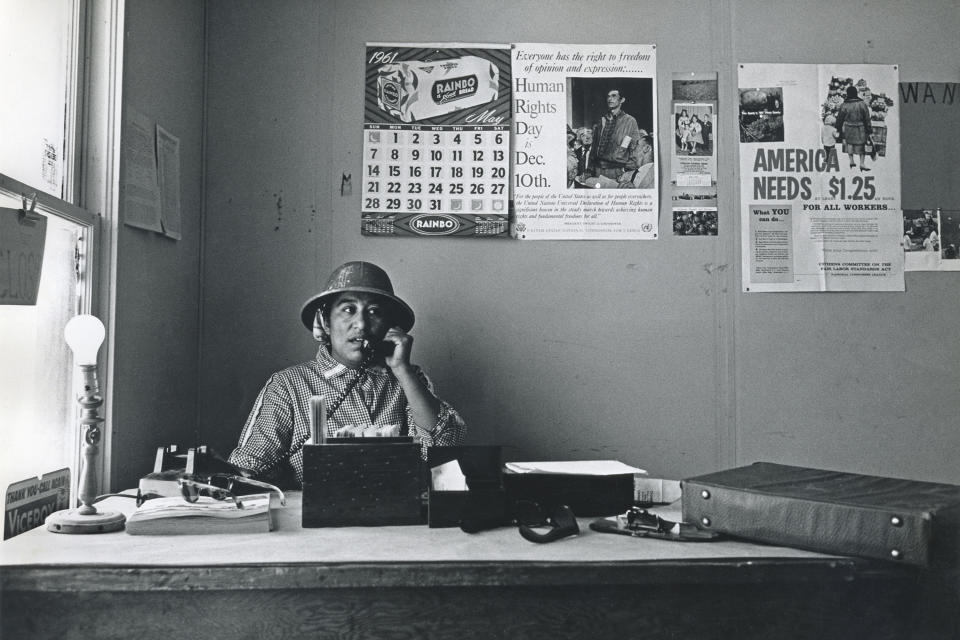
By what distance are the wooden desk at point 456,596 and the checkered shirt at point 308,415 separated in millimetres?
870

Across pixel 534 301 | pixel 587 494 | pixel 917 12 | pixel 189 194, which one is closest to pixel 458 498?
pixel 587 494

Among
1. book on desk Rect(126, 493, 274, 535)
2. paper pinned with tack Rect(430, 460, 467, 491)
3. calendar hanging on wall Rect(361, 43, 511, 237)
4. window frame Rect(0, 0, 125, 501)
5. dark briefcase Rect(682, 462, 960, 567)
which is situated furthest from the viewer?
calendar hanging on wall Rect(361, 43, 511, 237)

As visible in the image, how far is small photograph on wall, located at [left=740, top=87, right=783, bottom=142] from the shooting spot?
2.67m

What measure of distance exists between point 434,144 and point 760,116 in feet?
4.01

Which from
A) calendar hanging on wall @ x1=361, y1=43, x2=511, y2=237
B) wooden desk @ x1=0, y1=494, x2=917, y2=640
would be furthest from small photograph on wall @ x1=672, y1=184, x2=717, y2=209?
wooden desk @ x1=0, y1=494, x2=917, y2=640

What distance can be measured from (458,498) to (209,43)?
2.01 m

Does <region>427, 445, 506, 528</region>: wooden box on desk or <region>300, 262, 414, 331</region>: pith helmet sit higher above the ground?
<region>300, 262, 414, 331</region>: pith helmet

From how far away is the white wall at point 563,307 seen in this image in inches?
103

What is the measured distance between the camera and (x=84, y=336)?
1459 millimetres

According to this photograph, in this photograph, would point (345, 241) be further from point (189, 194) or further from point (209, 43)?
point (209, 43)

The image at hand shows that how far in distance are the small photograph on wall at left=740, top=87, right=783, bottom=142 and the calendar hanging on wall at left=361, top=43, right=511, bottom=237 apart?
2.90ft

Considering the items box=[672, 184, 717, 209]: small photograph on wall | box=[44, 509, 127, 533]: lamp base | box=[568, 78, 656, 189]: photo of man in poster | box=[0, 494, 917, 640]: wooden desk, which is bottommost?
box=[0, 494, 917, 640]: wooden desk

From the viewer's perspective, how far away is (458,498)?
58.9 inches

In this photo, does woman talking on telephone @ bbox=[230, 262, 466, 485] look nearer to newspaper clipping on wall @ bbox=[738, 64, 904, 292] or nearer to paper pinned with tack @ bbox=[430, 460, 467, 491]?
paper pinned with tack @ bbox=[430, 460, 467, 491]
